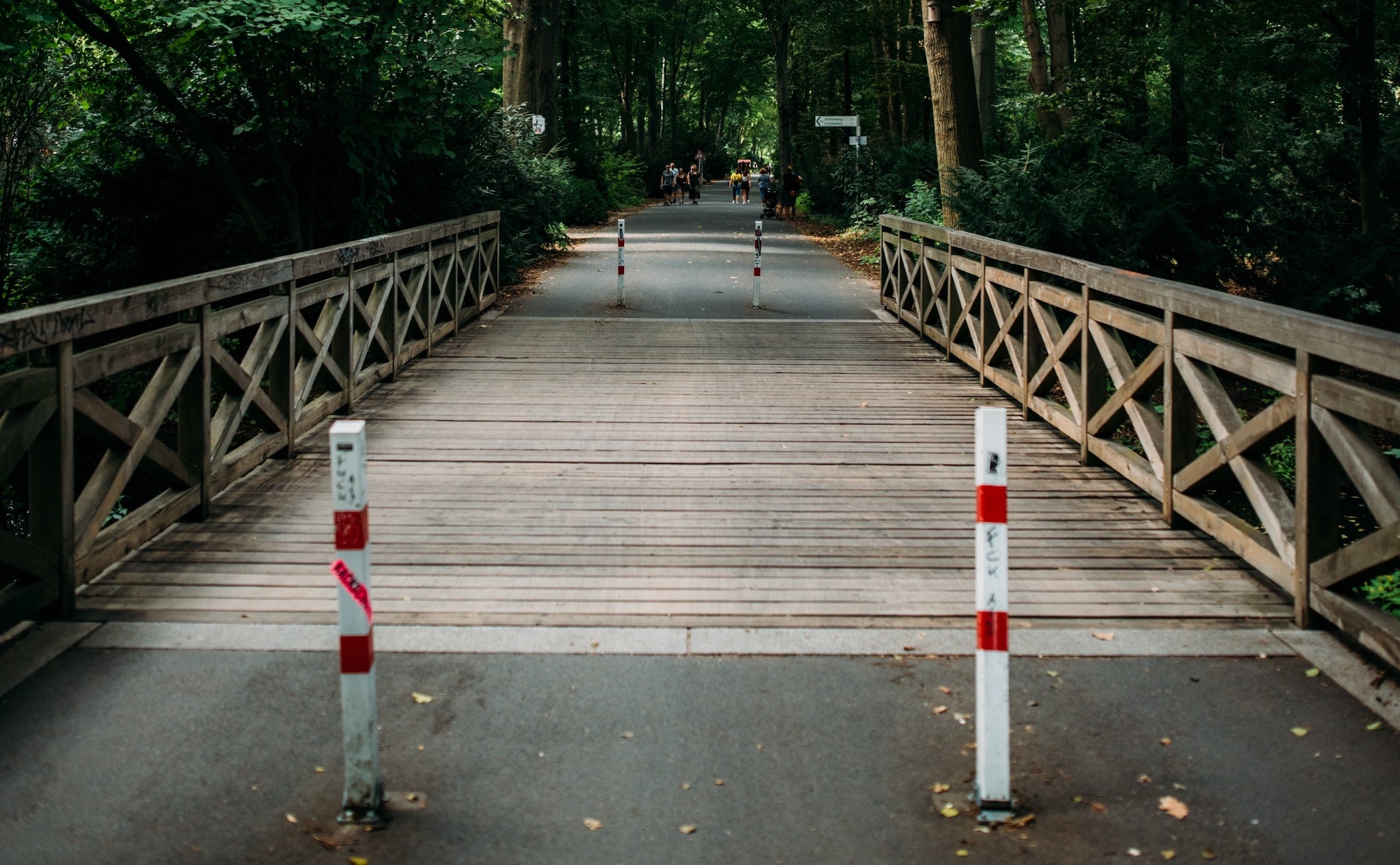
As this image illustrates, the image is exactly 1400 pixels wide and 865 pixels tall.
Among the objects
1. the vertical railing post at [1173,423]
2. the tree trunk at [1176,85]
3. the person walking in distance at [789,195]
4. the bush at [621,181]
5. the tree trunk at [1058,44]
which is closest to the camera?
the vertical railing post at [1173,423]

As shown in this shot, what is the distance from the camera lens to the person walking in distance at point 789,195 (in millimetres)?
41500

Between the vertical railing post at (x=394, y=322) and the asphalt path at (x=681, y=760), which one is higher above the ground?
the vertical railing post at (x=394, y=322)

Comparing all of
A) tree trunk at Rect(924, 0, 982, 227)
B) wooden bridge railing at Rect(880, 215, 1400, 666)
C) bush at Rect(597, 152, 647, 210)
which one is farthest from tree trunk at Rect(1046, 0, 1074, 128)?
bush at Rect(597, 152, 647, 210)

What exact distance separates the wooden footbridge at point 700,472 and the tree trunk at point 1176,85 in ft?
23.3

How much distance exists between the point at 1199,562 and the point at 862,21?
1378 inches

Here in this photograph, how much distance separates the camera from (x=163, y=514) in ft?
22.6

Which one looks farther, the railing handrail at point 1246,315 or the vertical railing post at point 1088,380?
the vertical railing post at point 1088,380

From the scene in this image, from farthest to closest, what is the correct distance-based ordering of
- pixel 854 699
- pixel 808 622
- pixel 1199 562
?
pixel 1199 562
pixel 808 622
pixel 854 699

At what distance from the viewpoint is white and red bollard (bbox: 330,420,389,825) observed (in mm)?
3824

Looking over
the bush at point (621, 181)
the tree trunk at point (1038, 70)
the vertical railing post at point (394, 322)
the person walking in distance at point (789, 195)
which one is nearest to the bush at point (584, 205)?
the bush at point (621, 181)

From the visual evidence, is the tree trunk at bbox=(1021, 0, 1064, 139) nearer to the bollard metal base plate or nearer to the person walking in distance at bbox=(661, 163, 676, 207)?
the bollard metal base plate

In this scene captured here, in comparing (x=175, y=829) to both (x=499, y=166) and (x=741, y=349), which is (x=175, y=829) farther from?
(x=499, y=166)

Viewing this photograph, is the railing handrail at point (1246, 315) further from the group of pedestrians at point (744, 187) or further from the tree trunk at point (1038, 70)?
the group of pedestrians at point (744, 187)

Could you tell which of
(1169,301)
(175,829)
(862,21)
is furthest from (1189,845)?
(862,21)
